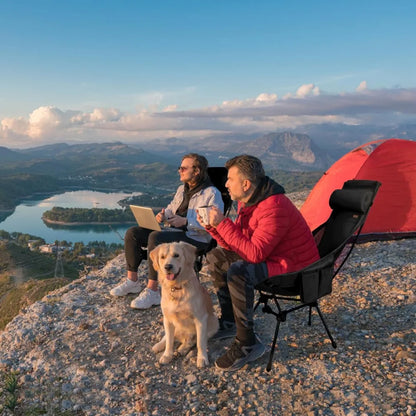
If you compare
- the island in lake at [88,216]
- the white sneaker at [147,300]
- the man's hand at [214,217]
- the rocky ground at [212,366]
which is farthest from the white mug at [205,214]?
the island in lake at [88,216]

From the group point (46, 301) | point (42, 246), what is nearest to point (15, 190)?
point (42, 246)

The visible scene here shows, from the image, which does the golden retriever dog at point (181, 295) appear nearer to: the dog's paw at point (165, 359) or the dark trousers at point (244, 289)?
the dog's paw at point (165, 359)

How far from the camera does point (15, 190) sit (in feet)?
538

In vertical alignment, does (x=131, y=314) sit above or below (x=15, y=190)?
above

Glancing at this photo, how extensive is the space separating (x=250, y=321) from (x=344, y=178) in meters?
6.15

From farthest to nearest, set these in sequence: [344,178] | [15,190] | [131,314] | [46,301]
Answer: [15,190] < [344,178] < [46,301] < [131,314]

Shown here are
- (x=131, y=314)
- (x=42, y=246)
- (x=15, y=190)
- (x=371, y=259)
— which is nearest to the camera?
(x=131, y=314)

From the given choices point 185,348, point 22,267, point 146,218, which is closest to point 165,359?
point 185,348

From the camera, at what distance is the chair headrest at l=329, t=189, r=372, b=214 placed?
13.2 ft

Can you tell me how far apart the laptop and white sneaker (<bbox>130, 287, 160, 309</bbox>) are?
1.17 metres

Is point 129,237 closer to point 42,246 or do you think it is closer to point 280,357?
point 280,357

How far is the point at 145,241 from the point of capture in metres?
5.75

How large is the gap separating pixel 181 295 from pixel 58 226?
401 feet

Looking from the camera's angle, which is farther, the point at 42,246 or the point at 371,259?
the point at 42,246
